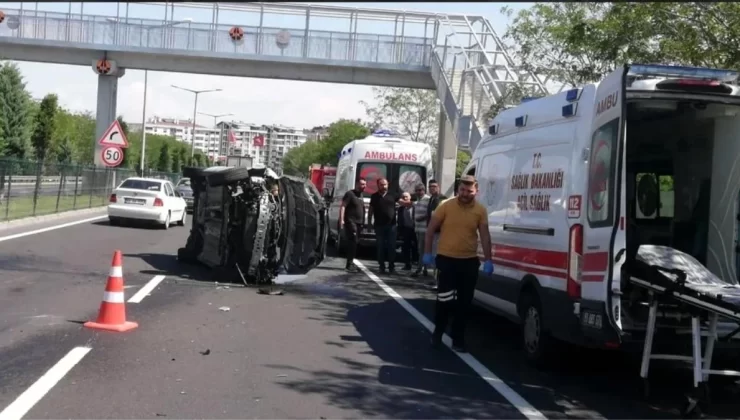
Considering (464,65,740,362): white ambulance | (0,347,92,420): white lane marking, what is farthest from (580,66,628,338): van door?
(0,347,92,420): white lane marking

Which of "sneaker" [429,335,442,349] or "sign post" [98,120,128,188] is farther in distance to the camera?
"sign post" [98,120,128,188]

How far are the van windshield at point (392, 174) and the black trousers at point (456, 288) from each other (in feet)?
37.6

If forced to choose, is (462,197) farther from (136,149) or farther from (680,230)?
(136,149)

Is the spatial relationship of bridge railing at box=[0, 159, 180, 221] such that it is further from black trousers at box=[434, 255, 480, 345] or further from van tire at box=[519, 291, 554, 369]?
van tire at box=[519, 291, 554, 369]

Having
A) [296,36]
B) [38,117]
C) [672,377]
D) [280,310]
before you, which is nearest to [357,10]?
[296,36]

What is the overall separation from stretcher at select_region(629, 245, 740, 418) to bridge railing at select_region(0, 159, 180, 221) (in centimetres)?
1991

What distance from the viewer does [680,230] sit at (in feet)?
32.1

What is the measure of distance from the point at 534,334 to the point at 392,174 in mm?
12532

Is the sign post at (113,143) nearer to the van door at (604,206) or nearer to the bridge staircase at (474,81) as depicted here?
the bridge staircase at (474,81)

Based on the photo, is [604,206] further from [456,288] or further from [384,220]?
[384,220]

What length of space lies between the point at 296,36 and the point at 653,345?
2775 cm

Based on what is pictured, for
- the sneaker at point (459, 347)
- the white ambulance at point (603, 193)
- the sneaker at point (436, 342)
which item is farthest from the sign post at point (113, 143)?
the sneaker at point (459, 347)

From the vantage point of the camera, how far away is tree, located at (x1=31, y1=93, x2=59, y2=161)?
2335 inches

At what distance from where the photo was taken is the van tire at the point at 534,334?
846 centimetres
